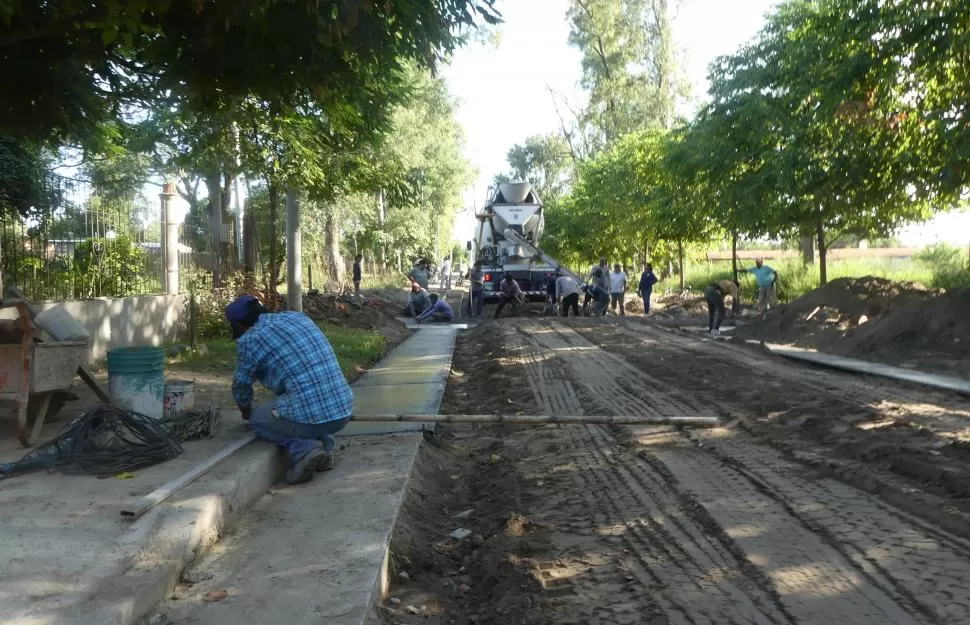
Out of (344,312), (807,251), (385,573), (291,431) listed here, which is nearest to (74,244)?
(291,431)

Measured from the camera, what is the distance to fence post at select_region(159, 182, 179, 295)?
44.8 feet

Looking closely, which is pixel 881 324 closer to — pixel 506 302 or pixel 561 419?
pixel 561 419

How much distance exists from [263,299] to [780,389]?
10.2m

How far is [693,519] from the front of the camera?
5.04 metres

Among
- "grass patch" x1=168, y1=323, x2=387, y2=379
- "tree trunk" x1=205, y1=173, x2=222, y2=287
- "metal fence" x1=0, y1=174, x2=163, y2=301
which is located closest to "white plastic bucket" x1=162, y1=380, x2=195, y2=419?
"grass patch" x1=168, y1=323, x2=387, y2=379

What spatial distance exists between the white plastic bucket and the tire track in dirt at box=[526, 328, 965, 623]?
359cm

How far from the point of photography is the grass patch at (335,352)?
11.5 meters

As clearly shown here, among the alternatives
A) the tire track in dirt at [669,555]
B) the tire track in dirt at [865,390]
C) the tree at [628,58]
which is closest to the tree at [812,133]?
the tire track in dirt at [865,390]

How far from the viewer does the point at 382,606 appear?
4.21m

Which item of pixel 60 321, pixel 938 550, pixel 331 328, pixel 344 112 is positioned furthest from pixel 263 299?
pixel 938 550

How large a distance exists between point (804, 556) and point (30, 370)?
5.49m

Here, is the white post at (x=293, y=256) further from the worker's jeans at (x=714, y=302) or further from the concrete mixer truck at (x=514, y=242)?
the concrete mixer truck at (x=514, y=242)

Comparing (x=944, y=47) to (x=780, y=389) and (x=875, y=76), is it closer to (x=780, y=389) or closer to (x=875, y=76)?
(x=875, y=76)

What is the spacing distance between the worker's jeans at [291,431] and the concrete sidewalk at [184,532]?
0.13 meters
